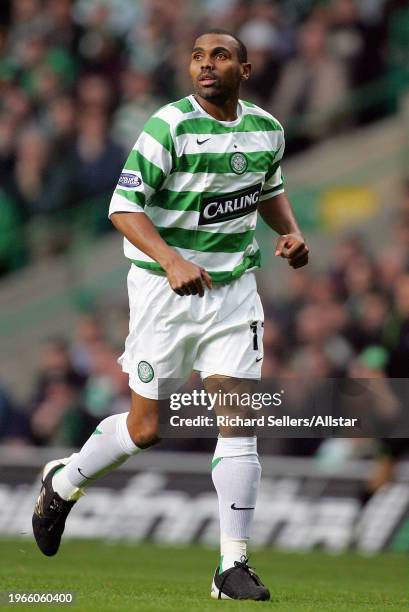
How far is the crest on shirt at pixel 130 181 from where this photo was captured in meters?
6.04

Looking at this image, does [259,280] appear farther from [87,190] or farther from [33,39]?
[33,39]

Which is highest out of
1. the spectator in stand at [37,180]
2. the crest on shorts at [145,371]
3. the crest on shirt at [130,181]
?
the spectator in stand at [37,180]

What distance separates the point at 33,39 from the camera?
16.4m

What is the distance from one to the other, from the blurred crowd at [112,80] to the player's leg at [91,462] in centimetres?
767

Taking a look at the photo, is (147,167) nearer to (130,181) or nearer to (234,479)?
(130,181)

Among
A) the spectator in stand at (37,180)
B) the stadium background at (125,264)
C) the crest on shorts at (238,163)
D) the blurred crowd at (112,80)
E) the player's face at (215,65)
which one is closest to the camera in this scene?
the player's face at (215,65)

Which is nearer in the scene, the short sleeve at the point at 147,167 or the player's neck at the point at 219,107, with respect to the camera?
the short sleeve at the point at 147,167

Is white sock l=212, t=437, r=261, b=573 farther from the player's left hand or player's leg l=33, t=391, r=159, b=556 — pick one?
the player's left hand

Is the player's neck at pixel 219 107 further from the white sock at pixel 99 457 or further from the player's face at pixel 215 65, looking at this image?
the white sock at pixel 99 457

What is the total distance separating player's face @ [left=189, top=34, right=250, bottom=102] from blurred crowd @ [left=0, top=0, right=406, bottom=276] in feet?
24.7

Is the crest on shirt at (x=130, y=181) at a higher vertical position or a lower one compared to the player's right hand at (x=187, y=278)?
higher

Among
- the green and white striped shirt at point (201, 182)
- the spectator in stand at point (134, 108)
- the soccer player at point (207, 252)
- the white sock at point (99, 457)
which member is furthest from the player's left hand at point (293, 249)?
the spectator in stand at point (134, 108)

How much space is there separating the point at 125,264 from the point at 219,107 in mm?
8682

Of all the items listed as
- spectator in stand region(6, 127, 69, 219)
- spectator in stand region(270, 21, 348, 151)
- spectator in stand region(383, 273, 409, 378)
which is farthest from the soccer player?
spectator in stand region(6, 127, 69, 219)
